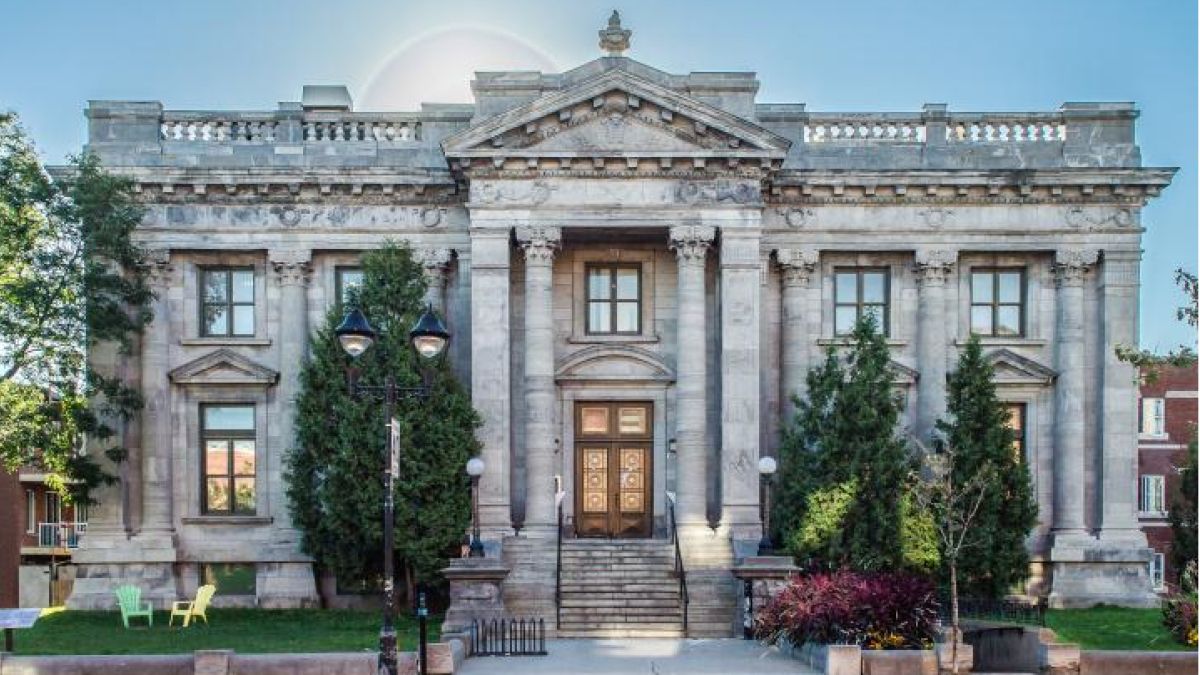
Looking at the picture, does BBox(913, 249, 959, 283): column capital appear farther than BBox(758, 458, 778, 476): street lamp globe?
Yes

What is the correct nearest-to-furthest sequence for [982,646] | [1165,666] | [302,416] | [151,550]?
1. [1165,666]
2. [982,646]
3. [302,416]
4. [151,550]

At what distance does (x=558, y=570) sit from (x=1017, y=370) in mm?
12346

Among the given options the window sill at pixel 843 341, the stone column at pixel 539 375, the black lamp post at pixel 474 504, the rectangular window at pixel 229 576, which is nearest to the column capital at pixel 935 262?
the window sill at pixel 843 341

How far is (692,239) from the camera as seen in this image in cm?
2795

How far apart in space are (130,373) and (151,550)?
4.15 meters

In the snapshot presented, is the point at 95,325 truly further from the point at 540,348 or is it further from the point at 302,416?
the point at 540,348

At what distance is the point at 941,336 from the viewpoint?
30.0m

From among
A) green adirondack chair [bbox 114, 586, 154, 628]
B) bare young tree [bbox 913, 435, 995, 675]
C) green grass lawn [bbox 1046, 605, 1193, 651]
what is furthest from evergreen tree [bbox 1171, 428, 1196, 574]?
green adirondack chair [bbox 114, 586, 154, 628]

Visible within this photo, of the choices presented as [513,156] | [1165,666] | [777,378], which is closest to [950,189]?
[777,378]

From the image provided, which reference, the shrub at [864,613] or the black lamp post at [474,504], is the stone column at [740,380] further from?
the shrub at [864,613]

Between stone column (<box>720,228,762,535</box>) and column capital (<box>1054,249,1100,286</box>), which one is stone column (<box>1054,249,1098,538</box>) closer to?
column capital (<box>1054,249,1100,286</box>)

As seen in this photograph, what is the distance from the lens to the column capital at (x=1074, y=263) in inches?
1172

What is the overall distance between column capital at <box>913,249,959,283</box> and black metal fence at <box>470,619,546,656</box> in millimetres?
13167

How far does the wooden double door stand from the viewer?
29.9 metres
